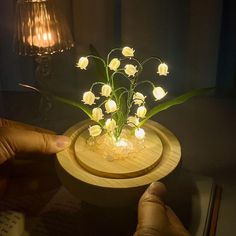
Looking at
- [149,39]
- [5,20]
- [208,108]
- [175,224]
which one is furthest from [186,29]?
[175,224]

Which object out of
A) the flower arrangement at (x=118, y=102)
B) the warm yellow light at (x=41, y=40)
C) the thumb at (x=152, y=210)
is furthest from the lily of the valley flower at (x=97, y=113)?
the warm yellow light at (x=41, y=40)

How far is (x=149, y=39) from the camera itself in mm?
1125

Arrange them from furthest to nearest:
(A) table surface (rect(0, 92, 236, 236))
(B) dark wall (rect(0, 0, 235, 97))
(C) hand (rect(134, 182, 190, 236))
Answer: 1. (B) dark wall (rect(0, 0, 235, 97))
2. (A) table surface (rect(0, 92, 236, 236))
3. (C) hand (rect(134, 182, 190, 236))

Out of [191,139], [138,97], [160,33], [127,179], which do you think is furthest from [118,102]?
[160,33]

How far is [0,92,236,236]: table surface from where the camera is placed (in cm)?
84

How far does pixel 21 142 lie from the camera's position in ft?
2.48

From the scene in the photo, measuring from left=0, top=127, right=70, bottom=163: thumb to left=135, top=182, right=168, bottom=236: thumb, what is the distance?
219 mm

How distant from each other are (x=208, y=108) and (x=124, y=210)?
56 centimetres

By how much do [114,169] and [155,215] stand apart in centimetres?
10

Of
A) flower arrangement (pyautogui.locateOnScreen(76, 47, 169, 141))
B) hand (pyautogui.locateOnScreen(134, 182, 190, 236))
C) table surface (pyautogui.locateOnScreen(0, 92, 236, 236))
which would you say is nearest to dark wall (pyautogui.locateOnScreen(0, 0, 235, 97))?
table surface (pyautogui.locateOnScreen(0, 92, 236, 236))

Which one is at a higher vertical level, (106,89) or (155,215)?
(106,89)

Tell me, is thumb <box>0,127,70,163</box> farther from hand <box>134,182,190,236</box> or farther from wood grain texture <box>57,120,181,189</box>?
hand <box>134,182,190,236</box>

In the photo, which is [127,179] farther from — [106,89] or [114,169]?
[106,89]

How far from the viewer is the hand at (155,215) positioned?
23.3 inches
